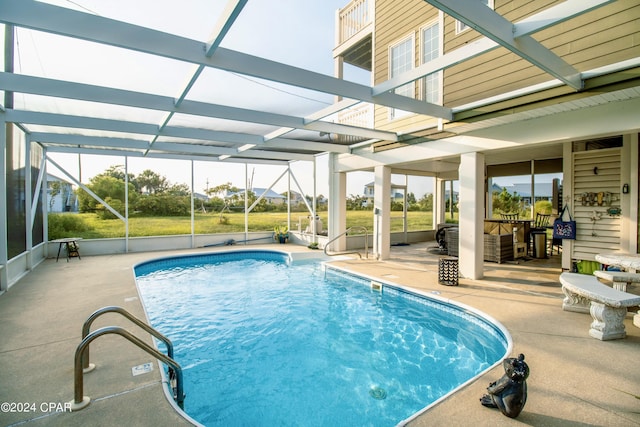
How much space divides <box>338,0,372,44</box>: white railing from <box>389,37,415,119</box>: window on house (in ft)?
6.98

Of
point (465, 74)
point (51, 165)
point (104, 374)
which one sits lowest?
point (104, 374)

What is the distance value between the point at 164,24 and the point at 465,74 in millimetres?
6092

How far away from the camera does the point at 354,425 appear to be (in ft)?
9.70

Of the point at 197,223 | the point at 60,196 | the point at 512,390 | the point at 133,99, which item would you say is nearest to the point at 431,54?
the point at 133,99

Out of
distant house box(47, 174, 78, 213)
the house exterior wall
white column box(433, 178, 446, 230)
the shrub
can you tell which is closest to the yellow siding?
the house exterior wall

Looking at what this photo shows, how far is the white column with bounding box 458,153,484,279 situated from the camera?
684cm

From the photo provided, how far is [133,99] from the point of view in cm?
522

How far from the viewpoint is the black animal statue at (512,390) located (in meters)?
2.40

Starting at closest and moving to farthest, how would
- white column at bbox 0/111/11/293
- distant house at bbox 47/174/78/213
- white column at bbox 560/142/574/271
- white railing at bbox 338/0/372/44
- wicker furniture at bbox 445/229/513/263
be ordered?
1. white column at bbox 0/111/11/293
2. white column at bbox 560/142/574/271
3. wicker furniture at bbox 445/229/513/263
4. white railing at bbox 338/0/372/44
5. distant house at bbox 47/174/78/213

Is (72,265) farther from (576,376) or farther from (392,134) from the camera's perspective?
(576,376)

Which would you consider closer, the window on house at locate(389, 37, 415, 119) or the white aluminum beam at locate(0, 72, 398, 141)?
the white aluminum beam at locate(0, 72, 398, 141)

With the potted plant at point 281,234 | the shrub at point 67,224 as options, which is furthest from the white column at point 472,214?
the shrub at point 67,224

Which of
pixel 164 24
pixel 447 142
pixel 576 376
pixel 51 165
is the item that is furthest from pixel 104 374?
pixel 51 165

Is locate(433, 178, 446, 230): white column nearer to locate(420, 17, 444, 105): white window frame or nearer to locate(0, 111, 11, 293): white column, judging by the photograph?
locate(420, 17, 444, 105): white window frame
